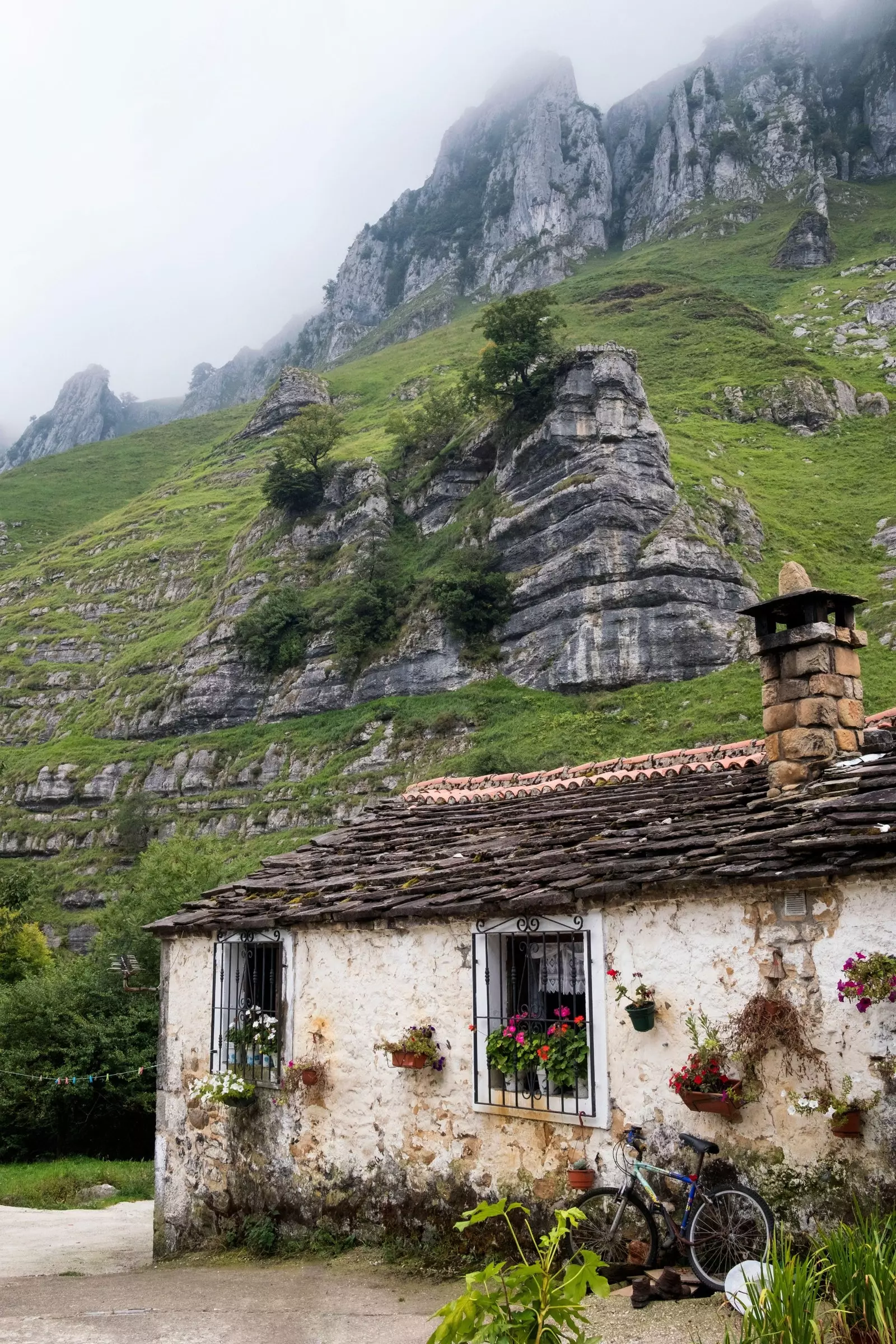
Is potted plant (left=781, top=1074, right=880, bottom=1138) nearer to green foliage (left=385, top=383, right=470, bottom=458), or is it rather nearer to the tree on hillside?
green foliage (left=385, top=383, right=470, bottom=458)

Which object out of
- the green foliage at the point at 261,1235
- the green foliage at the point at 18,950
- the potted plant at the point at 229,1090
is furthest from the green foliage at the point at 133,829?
the green foliage at the point at 261,1235

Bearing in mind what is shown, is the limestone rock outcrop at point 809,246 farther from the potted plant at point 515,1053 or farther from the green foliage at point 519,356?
the potted plant at point 515,1053

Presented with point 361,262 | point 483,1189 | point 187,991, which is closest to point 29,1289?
point 187,991

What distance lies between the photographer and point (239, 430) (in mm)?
110750

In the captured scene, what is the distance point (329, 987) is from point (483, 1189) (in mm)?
2553

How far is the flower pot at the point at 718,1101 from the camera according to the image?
23.1 feet

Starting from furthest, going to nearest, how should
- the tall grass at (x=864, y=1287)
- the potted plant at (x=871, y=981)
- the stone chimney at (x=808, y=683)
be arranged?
the stone chimney at (x=808, y=683), the potted plant at (x=871, y=981), the tall grass at (x=864, y=1287)

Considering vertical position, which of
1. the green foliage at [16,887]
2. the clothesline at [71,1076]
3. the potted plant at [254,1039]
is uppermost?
the green foliage at [16,887]

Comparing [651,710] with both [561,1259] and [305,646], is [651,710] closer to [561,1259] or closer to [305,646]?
[305,646]

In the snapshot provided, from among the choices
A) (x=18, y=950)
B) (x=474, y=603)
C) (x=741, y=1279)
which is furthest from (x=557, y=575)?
(x=741, y=1279)

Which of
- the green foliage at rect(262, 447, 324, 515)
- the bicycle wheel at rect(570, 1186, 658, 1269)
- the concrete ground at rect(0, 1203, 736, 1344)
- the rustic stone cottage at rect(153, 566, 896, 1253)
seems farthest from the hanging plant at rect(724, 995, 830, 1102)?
the green foliage at rect(262, 447, 324, 515)

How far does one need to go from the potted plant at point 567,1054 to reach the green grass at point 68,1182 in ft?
46.2

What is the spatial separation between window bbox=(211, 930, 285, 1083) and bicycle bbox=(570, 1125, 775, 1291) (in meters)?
4.11

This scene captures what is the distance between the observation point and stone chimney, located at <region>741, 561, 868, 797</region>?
30.5ft
